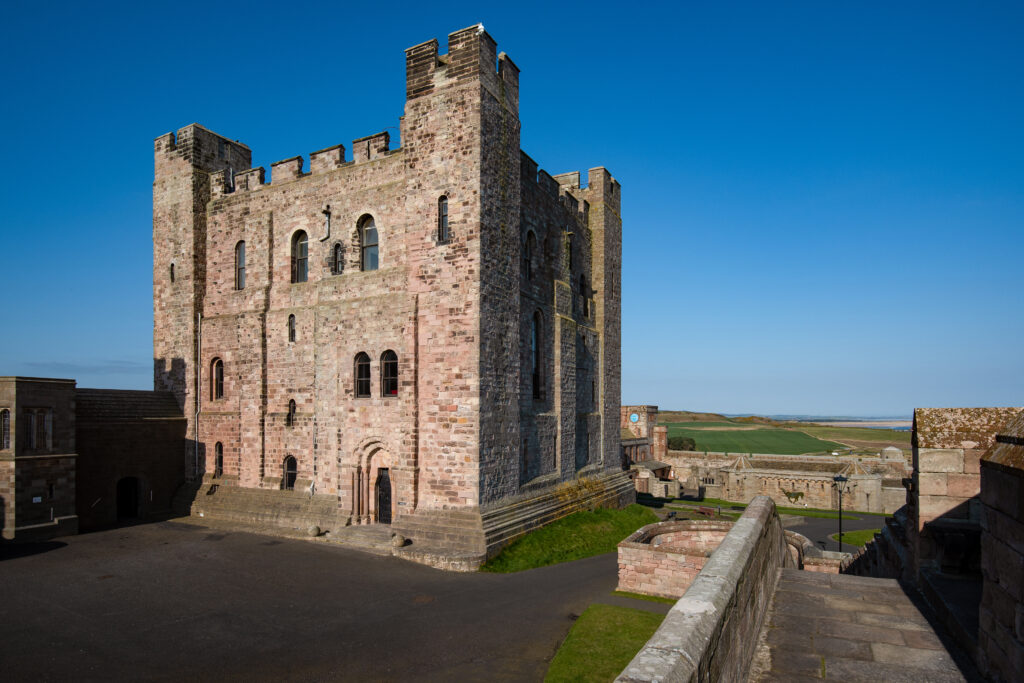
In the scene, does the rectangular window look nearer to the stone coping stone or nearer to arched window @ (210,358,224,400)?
arched window @ (210,358,224,400)

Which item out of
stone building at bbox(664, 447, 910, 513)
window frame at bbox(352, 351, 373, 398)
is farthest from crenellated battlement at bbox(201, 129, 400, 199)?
stone building at bbox(664, 447, 910, 513)

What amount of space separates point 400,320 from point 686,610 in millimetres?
15332

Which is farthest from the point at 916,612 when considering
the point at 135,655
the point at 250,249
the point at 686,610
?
the point at 250,249

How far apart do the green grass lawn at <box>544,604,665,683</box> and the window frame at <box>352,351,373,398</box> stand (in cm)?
1032

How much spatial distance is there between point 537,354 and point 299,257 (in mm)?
9970

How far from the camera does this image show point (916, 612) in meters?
6.08

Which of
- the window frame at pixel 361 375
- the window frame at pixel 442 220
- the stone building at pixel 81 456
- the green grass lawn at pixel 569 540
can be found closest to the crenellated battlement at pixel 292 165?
the window frame at pixel 442 220

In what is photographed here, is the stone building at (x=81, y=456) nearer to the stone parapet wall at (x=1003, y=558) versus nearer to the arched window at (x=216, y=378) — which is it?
the arched window at (x=216, y=378)

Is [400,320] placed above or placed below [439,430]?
above

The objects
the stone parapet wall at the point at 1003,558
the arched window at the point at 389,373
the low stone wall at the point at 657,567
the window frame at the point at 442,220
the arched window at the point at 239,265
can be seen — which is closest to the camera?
the stone parapet wall at the point at 1003,558

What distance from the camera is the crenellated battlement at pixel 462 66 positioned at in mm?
17281

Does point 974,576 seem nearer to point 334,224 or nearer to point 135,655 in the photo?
point 135,655

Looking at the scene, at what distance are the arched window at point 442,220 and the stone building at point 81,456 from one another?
14186 millimetres

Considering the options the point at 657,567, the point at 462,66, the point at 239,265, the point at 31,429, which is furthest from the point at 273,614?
the point at 239,265
